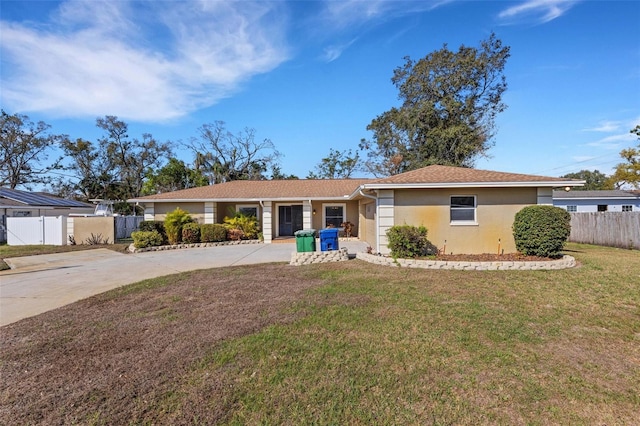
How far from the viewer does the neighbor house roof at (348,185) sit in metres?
9.88

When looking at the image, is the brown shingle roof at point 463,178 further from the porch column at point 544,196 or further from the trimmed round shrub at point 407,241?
the trimmed round shrub at point 407,241

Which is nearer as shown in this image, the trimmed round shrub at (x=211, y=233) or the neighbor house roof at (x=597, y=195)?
the trimmed round shrub at (x=211, y=233)

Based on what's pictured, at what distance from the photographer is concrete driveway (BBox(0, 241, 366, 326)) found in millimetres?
6273

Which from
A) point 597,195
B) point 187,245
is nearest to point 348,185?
point 187,245

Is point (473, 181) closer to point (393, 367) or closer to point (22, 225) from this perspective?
point (393, 367)

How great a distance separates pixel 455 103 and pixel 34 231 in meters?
29.6

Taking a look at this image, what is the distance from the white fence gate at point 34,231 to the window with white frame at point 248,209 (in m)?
9.05

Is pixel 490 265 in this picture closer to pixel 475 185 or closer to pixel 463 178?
pixel 475 185

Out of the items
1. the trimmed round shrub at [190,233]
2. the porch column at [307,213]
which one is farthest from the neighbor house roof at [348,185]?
the trimmed round shrub at [190,233]

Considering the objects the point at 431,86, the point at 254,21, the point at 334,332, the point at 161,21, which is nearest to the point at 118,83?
the point at 161,21

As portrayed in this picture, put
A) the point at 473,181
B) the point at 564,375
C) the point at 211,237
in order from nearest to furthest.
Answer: the point at 564,375, the point at 473,181, the point at 211,237

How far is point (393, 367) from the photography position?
3.39m

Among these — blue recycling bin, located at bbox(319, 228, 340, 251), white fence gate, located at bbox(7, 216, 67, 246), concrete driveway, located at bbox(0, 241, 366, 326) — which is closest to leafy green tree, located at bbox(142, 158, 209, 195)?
white fence gate, located at bbox(7, 216, 67, 246)

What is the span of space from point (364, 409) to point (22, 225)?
22018 mm
